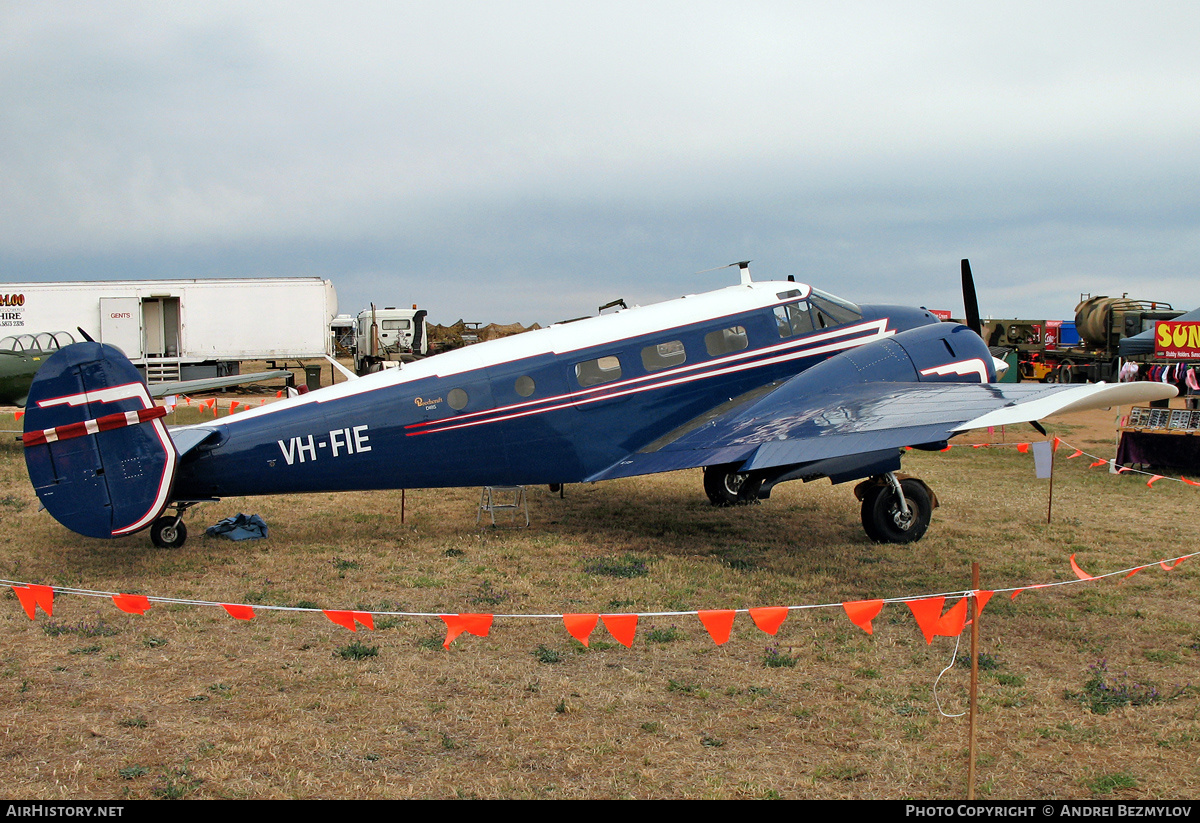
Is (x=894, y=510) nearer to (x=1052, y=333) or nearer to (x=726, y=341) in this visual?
(x=726, y=341)

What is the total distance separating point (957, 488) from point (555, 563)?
338 inches

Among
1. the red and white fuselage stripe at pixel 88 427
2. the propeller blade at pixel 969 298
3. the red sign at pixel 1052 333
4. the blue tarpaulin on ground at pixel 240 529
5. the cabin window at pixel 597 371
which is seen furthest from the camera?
the red sign at pixel 1052 333

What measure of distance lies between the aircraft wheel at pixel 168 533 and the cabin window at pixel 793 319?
8.26 meters

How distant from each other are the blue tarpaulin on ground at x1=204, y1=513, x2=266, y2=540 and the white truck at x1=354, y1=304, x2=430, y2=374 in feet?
99.0

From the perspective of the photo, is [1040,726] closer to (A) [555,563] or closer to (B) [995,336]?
(A) [555,563]

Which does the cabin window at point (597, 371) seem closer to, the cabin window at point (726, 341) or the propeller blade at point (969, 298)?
the cabin window at point (726, 341)

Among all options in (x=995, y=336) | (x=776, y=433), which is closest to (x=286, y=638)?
(x=776, y=433)

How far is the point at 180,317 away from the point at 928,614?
34.2m

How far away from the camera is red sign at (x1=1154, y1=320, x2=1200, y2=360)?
1677cm

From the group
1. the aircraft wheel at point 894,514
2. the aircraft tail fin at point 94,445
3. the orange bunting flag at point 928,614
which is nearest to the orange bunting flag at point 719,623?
the orange bunting flag at point 928,614

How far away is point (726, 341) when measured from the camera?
37.0ft

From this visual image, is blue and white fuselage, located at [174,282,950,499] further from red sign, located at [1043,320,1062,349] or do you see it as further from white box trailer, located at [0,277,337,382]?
red sign, located at [1043,320,1062,349]

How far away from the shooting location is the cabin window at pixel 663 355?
35.8 ft
